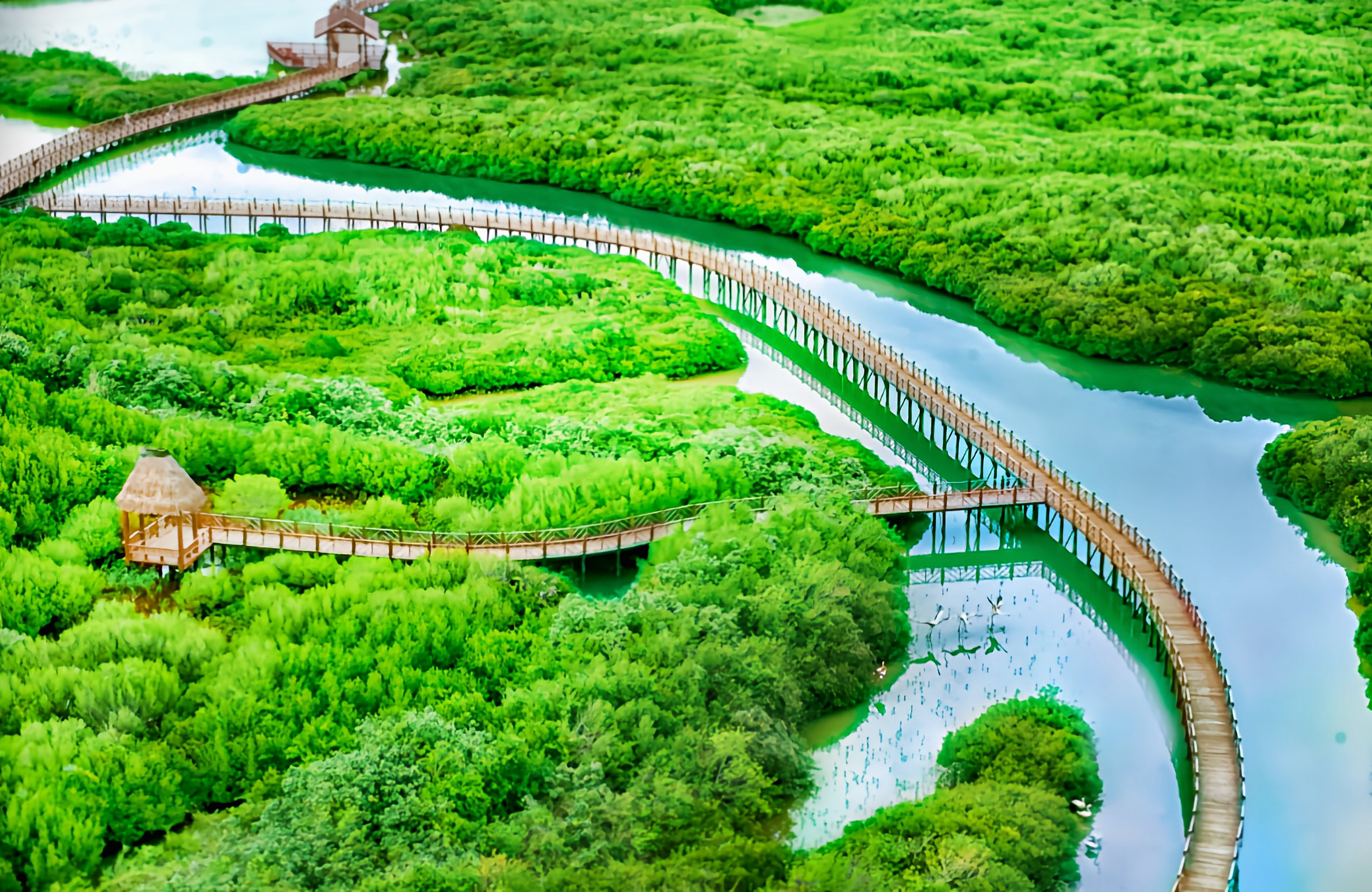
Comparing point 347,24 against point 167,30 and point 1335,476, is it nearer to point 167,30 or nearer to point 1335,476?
point 167,30

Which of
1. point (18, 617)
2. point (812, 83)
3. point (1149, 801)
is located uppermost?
point (812, 83)

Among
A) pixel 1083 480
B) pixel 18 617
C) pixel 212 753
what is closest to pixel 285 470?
pixel 18 617

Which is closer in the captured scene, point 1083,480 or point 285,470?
point 285,470

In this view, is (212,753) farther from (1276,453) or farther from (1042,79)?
(1042,79)

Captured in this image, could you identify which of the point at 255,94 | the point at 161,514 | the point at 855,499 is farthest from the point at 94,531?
the point at 255,94

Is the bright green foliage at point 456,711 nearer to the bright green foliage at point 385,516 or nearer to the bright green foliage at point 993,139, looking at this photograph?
the bright green foliage at point 385,516
